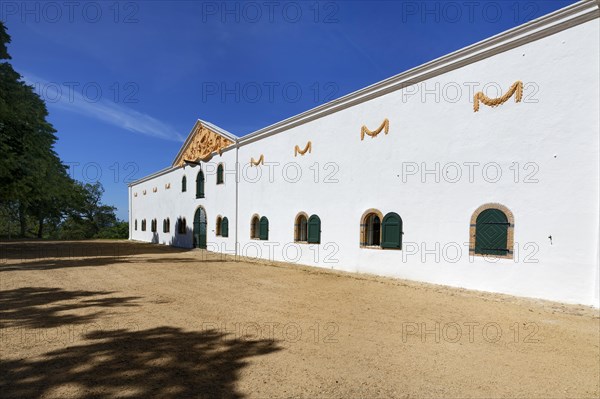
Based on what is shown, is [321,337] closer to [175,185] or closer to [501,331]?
[501,331]

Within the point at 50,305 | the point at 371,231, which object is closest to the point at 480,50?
the point at 371,231

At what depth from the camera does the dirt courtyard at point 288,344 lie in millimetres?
2992

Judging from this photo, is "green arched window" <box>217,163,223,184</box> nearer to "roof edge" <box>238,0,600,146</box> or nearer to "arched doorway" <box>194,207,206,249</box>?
"arched doorway" <box>194,207,206,249</box>

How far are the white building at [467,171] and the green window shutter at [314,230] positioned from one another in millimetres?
64

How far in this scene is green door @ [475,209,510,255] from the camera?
7105mm

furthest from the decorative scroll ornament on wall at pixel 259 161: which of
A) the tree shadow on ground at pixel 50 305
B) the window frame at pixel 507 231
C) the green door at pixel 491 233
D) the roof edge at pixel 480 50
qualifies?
the green door at pixel 491 233

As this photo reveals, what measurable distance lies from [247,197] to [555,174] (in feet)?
41.3

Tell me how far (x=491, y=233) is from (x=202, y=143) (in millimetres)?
17316

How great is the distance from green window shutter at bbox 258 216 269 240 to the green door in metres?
9.28

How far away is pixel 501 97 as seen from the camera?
23.6ft

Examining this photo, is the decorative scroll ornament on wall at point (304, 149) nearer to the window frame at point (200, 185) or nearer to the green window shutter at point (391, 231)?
the green window shutter at point (391, 231)

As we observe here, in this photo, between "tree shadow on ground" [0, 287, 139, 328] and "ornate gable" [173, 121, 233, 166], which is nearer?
→ "tree shadow on ground" [0, 287, 139, 328]

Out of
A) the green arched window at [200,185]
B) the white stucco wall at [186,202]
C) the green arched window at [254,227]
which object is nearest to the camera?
the green arched window at [254,227]

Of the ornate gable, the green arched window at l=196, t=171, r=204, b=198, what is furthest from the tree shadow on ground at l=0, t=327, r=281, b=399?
the green arched window at l=196, t=171, r=204, b=198
